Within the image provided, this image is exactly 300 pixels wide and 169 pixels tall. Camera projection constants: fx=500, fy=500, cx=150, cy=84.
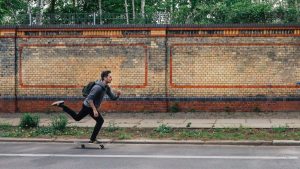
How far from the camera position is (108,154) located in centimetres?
1024

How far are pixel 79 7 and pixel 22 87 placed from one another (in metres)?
22.2

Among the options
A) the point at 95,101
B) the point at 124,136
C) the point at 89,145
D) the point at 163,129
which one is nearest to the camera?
the point at 95,101

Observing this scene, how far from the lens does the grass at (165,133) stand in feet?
39.7

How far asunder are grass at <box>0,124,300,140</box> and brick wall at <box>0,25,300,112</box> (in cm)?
344

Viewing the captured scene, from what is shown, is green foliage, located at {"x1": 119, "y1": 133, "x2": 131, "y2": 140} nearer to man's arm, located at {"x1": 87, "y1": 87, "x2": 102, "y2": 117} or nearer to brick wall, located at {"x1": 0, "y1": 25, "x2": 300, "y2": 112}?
man's arm, located at {"x1": 87, "y1": 87, "x2": 102, "y2": 117}

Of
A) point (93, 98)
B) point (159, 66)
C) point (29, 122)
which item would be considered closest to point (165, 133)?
point (93, 98)

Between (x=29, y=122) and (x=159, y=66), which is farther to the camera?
(x=159, y=66)

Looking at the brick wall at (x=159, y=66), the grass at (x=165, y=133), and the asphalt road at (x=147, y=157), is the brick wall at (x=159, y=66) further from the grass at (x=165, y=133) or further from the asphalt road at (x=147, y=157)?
the asphalt road at (x=147, y=157)

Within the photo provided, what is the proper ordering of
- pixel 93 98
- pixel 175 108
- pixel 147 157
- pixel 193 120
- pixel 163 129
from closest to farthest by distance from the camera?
pixel 147 157
pixel 93 98
pixel 163 129
pixel 193 120
pixel 175 108

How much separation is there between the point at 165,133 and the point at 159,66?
443 centimetres

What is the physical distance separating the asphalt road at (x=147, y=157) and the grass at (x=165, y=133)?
88 cm

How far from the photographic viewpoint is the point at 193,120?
49.8 ft

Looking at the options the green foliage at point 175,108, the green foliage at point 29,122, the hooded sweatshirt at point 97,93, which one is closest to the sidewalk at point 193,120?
the green foliage at point 175,108

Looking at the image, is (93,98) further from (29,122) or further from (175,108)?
(175,108)
